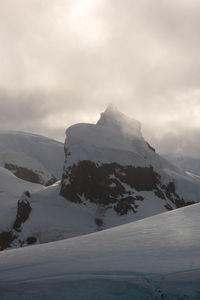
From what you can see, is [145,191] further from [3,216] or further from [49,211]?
[3,216]

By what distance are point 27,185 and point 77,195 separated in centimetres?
3045

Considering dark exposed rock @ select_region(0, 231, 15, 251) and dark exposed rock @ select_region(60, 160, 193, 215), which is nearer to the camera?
dark exposed rock @ select_region(0, 231, 15, 251)

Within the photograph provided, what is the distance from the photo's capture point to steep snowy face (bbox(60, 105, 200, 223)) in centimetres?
9044

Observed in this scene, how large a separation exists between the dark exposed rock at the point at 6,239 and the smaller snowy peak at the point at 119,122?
48859 millimetres

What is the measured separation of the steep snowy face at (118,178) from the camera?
90438mm

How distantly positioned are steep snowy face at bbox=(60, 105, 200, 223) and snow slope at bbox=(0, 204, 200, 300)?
73745 millimetres

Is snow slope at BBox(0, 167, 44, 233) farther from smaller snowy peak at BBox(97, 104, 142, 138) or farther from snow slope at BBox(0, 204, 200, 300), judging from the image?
snow slope at BBox(0, 204, 200, 300)

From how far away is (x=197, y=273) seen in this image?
796 centimetres

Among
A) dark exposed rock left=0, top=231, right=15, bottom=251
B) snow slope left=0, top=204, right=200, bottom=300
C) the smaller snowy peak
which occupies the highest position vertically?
the smaller snowy peak

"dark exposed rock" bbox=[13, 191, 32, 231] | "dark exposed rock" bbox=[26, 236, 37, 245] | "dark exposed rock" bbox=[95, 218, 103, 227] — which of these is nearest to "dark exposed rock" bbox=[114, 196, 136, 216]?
"dark exposed rock" bbox=[95, 218, 103, 227]

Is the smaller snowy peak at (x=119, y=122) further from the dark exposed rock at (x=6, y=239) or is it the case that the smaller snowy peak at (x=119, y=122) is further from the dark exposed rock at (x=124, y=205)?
the dark exposed rock at (x=6, y=239)

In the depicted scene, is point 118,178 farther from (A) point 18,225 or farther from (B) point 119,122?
(B) point 119,122

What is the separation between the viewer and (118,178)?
96.3 meters

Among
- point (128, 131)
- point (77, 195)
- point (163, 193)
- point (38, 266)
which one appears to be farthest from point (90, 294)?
point (128, 131)
